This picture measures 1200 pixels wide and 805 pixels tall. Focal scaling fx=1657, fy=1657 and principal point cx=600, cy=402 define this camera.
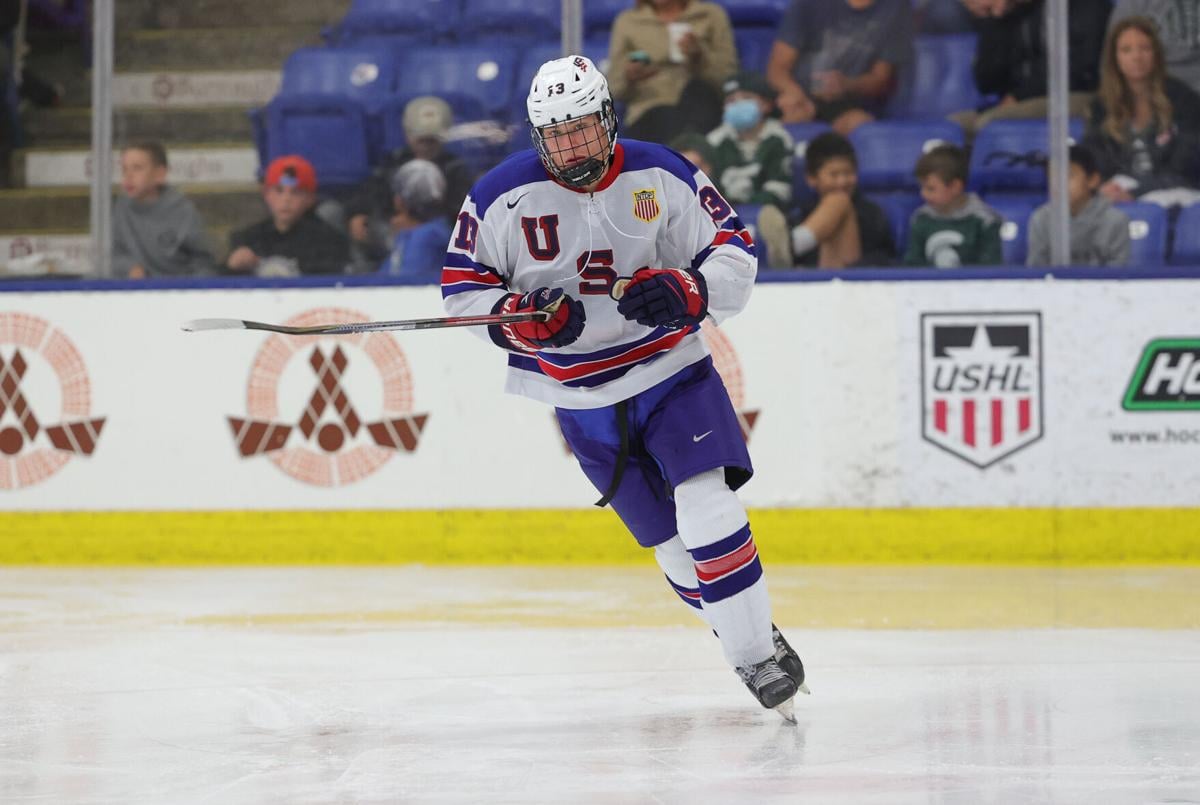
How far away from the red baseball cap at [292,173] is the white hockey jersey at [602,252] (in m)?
2.87

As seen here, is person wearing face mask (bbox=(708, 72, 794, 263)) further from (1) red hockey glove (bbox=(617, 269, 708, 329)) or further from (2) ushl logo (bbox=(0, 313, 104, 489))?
(1) red hockey glove (bbox=(617, 269, 708, 329))

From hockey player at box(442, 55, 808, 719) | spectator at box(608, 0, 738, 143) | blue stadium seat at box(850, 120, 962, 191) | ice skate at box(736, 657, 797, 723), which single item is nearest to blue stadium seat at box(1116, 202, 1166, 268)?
blue stadium seat at box(850, 120, 962, 191)

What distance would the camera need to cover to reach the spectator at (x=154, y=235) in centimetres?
607

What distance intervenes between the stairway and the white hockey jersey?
2.99m

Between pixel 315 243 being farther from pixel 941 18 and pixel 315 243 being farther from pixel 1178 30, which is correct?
pixel 1178 30

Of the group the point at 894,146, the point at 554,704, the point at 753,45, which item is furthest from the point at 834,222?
the point at 554,704

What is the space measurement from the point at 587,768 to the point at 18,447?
12.8 feet

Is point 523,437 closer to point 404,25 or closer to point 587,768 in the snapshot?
point 404,25

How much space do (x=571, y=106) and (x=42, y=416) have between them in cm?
359

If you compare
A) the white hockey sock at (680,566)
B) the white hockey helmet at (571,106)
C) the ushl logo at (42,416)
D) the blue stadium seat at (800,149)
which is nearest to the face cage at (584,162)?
the white hockey helmet at (571,106)

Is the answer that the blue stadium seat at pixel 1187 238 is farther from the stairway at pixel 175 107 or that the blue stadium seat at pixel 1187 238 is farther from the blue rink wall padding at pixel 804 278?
the stairway at pixel 175 107

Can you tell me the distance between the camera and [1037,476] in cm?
571

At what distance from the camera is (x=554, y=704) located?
337 centimetres

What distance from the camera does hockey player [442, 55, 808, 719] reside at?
309 cm
